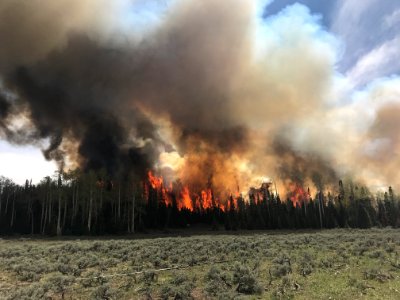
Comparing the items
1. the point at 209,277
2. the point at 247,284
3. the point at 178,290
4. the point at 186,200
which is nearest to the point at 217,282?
the point at 209,277

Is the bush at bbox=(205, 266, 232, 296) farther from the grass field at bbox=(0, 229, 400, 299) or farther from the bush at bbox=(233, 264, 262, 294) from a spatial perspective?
the bush at bbox=(233, 264, 262, 294)

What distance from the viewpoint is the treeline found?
76625mm

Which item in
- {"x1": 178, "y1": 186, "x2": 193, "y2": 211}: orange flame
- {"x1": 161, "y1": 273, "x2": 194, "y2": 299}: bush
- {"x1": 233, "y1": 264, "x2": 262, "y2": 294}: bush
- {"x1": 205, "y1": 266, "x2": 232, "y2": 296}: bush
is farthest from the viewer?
{"x1": 178, "y1": 186, "x2": 193, "y2": 211}: orange flame

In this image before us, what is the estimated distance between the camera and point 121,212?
91688 mm

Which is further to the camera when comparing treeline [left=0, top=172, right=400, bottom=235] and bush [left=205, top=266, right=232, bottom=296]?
treeline [left=0, top=172, right=400, bottom=235]

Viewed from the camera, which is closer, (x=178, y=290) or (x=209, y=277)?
(x=178, y=290)

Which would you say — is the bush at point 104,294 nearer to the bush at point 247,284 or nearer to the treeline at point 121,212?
the bush at point 247,284

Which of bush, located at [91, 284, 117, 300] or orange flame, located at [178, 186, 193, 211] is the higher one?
orange flame, located at [178, 186, 193, 211]

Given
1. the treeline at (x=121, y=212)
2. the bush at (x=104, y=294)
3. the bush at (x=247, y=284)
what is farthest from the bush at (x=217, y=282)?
the treeline at (x=121, y=212)

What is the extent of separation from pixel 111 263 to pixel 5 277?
7342 millimetres

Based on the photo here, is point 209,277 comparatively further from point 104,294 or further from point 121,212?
point 121,212

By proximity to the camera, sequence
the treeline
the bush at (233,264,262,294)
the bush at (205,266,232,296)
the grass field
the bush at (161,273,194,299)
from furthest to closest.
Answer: the treeline < the bush at (205,266,232,296) < the bush at (233,264,262,294) < the grass field < the bush at (161,273,194,299)

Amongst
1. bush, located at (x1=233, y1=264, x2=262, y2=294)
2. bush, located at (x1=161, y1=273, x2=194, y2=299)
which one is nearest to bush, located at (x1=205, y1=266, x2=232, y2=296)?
bush, located at (x1=233, y1=264, x2=262, y2=294)

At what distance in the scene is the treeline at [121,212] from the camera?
3017 inches
